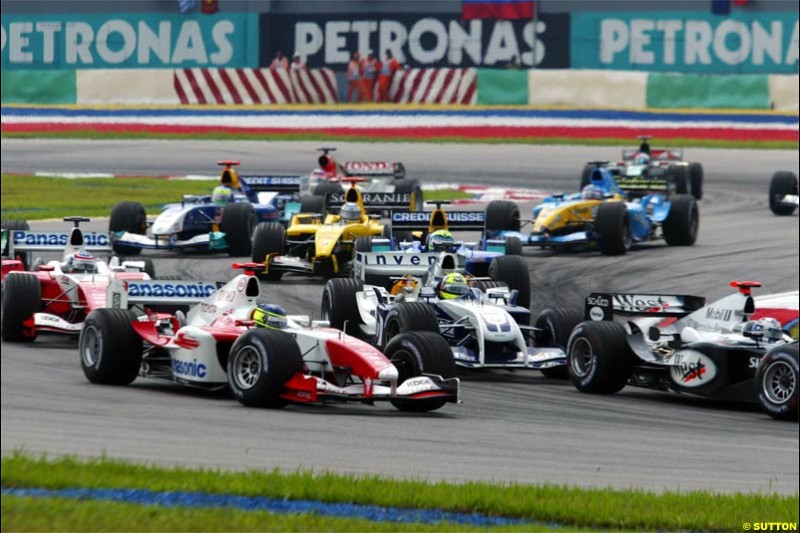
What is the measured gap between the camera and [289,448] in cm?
1244

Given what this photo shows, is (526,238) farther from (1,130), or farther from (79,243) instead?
(1,130)

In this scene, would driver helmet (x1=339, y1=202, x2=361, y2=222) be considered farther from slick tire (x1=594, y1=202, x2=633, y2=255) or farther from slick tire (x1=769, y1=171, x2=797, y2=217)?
slick tire (x1=769, y1=171, x2=797, y2=217)

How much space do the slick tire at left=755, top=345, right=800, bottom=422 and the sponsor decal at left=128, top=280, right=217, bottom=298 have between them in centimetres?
561

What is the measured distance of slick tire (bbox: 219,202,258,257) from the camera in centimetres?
2598

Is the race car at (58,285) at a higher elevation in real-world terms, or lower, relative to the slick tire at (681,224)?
lower

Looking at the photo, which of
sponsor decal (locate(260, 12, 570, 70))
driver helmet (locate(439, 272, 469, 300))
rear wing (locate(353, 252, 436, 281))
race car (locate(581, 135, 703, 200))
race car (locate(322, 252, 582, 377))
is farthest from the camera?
sponsor decal (locate(260, 12, 570, 70))

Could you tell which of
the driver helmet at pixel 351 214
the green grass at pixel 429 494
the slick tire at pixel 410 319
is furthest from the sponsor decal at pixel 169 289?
the driver helmet at pixel 351 214

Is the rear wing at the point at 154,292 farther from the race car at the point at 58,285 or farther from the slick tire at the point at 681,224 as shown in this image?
the slick tire at the point at 681,224

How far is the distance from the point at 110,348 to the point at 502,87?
131 ft

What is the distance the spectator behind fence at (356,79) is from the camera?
55031 millimetres

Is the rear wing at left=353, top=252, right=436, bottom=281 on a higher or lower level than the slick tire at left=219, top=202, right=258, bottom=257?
lower

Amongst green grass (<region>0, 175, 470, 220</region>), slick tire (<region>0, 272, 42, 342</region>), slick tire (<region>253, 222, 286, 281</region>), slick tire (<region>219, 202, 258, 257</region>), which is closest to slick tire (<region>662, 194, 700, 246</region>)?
slick tire (<region>219, 202, 258, 257</region>)

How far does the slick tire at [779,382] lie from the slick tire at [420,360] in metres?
3.04

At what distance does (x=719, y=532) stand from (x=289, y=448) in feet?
12.0
